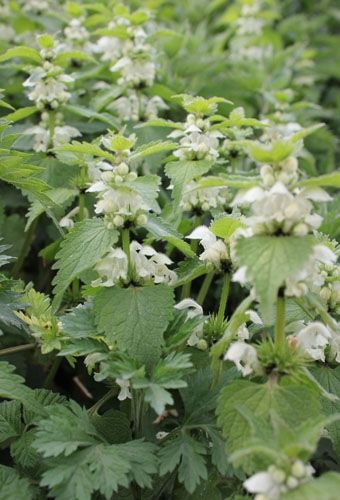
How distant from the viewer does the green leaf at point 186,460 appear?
1093 millimetres

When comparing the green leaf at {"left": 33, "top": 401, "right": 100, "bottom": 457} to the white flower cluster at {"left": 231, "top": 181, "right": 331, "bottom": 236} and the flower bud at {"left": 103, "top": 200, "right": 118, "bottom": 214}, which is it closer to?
the flower bud at {"left": 103, "top": 200, "right": 118, "bottom": 214}

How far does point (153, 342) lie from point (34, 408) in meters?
0.32

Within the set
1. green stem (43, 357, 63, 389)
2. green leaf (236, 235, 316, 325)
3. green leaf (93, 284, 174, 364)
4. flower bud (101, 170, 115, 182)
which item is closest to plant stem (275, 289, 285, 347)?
green leaf (236, 235, 316, 325)

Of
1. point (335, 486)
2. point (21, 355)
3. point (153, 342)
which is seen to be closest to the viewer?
point (335, 486)

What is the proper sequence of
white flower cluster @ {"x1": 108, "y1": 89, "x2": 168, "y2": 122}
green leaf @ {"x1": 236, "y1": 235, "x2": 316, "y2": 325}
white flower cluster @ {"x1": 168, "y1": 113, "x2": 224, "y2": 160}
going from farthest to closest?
white flower cluster @ {"x1": 108, "y1": 89, "x2": 168, "y2": 122} → white flower cluster @ {"x1": 168, "y1": 113, "x2": 224, "y2": 160} → green leaf @ {"x1": 236, "y1": 235, "x2": 316, "y2": 325}

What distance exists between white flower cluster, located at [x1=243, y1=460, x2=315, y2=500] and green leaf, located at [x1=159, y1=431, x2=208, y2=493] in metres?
0.21

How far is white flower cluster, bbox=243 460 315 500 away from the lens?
2.92 feet

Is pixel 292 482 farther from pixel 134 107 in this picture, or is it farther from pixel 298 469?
pixel 134 107

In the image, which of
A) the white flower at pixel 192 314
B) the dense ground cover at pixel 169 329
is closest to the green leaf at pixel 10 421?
the dense ground cover at pixel 169 329

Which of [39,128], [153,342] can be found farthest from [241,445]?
[39,128]

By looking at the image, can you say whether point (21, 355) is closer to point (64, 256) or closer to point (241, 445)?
point (64, 256)

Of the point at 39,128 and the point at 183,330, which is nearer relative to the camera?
the point at 183,330

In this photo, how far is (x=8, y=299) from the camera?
54.7 inches

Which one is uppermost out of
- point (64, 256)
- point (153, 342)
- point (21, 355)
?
point (64, 256)
